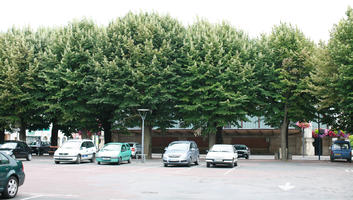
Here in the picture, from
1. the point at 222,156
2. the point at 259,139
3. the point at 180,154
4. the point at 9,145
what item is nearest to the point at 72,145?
the point at 9,145

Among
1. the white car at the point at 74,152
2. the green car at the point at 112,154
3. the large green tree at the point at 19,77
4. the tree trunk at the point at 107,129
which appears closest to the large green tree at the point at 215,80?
the green car at the point at 112,154

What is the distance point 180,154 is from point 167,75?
10904 millimetres

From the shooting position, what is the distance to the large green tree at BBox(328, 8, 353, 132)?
1223 inches

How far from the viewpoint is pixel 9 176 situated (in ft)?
41.0

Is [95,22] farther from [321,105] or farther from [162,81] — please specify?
[321,105]

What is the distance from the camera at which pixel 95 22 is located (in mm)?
43312

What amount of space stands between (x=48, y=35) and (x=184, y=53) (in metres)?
15.6

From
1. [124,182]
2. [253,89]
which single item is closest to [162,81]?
[253,89]

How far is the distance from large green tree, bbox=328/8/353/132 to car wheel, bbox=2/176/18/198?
2515 centimetres

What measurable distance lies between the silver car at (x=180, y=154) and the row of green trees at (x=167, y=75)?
6929mm

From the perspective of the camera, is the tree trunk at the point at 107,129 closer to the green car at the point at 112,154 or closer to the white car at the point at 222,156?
the green car at the point at 112,154

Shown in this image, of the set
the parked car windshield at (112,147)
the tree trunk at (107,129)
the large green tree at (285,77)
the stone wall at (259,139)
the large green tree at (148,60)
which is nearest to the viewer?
the parked car windshield at (112,147)

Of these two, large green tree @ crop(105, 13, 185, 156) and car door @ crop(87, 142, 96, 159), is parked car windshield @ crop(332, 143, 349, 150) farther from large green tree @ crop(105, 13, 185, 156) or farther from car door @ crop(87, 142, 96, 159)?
car door @ crop(87, 142, 96, 159)

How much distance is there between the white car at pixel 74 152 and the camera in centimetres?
3069
